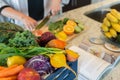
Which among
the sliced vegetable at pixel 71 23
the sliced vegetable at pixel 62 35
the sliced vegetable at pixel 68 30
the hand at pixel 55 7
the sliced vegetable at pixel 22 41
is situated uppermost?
the hand at pixel 55 7

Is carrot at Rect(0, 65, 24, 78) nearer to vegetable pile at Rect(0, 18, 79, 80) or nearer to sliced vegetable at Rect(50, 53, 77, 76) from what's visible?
vegetable pile at Rect(0, 18, 79, 80)

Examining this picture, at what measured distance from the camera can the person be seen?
53.3 inches

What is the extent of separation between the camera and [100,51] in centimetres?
117

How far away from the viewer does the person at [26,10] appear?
1.35 meters

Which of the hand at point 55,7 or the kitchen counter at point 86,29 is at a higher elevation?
the hand at point 55,7

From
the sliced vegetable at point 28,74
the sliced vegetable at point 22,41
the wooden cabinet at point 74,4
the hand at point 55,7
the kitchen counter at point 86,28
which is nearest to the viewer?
the sliced vegetable at point 28,74

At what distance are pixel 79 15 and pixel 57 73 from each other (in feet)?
3.09

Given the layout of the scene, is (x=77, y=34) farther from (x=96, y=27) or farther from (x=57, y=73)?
(x=57, y=73)

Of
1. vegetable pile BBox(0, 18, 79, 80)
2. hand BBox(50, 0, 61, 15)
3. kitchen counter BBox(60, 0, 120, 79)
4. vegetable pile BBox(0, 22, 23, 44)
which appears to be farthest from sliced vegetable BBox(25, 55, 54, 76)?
hand BBox(50, 0, 61, 15)

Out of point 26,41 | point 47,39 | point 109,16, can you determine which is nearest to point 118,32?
point 109,16

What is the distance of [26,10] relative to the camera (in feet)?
5.33

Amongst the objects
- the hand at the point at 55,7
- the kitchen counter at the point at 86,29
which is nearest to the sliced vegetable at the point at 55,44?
the kitchen counter at the point at 86,29

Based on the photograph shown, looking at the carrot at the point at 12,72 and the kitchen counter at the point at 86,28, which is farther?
the kitchen counter at the point at 86,28

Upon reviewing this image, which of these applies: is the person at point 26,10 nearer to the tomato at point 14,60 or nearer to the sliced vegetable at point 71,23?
the sliced vegetable at point 71,23
